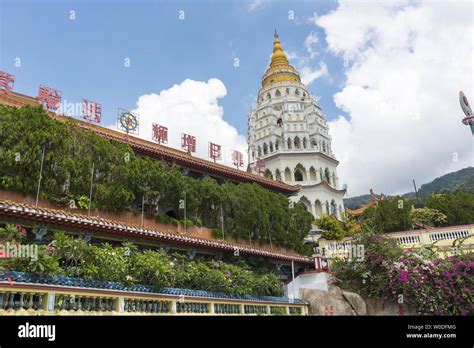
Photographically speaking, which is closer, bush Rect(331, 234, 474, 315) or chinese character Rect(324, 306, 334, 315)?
bush Rect(331, 234, 474, 315)

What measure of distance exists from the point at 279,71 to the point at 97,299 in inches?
1544

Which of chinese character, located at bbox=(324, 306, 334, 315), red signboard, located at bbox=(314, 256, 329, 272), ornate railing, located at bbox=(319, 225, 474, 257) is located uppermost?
ornate railing, located at bbox=(319, 225, 474, 257)

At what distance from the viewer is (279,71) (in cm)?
4641

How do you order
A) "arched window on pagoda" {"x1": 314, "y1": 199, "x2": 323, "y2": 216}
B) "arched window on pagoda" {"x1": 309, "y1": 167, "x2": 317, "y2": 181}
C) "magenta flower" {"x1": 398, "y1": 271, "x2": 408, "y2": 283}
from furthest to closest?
1. "arched window on pagoda" {"x1": 309, "y1": 167, "x2": 317, "y2": 181}
2. "arched window on pagoda" {"x1": 314, "y1": 199, "x2": 323, "y2": 216}
3. "magenta flower" {"x1": 398, "y1": 271, "x2": 408, "y2": 283}

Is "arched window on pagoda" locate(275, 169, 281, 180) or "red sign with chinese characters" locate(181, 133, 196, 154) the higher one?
"arched window on pagoda" locate(275, 169, 281, 180)

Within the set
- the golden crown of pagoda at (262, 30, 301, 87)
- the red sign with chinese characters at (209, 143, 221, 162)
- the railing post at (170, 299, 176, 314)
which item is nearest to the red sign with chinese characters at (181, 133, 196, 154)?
the red sign with chinese characters at (209, 143, 221, 162)

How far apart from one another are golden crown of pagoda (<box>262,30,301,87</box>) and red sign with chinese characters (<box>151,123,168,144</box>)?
2331cm

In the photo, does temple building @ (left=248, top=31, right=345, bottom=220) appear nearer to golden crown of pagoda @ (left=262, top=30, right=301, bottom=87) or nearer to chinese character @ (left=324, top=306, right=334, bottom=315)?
golden crown of pagoda @ (left=262, top=30, right=301, bottom=87)

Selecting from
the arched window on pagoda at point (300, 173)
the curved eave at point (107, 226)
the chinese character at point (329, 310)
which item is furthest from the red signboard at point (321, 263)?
the arched window on pagoda at point (300, 173)

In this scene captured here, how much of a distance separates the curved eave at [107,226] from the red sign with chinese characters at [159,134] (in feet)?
27.1

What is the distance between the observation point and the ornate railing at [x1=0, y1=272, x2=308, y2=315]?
8844 mm

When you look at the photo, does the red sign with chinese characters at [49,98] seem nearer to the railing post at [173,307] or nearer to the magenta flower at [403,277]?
the railing post at [173,307]

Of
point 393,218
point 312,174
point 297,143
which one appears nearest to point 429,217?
point 393,218

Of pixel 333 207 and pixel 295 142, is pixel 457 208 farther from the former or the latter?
pixel 295 142
